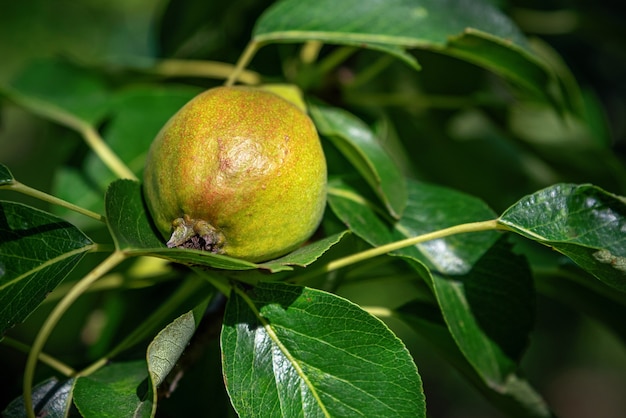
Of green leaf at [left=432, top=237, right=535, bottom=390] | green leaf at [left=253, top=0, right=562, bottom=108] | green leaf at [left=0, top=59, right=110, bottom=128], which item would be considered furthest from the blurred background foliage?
green leaf at [left=432, top=237, right=535, bottom=390]

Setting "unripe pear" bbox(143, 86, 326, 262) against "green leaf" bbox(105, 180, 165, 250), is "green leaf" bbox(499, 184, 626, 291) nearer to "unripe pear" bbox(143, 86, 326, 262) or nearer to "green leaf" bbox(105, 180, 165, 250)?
"unripe pear" bbox(143, 86, 326, 262)

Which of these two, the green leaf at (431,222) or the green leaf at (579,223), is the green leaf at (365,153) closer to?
the green leaf at (431,222)

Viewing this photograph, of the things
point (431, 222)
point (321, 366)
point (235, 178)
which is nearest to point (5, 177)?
point (235, 178)

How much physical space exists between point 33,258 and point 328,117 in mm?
446

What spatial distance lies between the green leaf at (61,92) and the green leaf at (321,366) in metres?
0.59

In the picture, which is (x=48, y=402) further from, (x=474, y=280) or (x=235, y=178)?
(x=474, y=280)

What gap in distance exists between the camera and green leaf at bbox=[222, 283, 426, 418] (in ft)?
2.23

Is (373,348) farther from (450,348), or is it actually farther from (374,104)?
(374,104)

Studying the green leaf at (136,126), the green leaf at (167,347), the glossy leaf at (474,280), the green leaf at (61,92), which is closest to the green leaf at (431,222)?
the glossy leaf at (474,280)

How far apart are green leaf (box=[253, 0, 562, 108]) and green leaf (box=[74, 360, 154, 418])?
474 millimetres

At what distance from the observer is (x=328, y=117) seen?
95 cm

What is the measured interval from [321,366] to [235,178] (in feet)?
0.70

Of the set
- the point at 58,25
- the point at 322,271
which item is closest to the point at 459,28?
the point at 322,271

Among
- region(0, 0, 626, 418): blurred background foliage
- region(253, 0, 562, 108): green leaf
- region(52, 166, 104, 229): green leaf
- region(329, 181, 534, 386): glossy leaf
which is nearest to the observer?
region(329, 181, 534, 386): glossy leaf
